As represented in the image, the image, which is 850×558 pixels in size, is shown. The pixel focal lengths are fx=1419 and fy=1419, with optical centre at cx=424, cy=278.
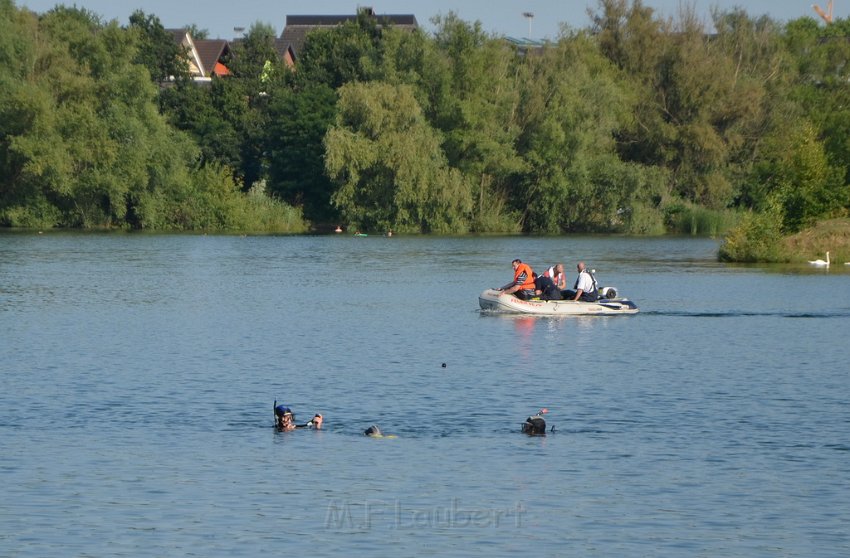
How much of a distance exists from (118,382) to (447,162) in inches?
2588

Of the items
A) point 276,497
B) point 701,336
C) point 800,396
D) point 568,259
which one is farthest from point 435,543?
point 568,259

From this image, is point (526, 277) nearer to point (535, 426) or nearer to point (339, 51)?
point (535, 426)

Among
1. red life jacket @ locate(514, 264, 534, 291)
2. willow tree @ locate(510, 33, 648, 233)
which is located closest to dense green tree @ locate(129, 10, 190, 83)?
willow tree @ locate(510, 33, 648, 233)

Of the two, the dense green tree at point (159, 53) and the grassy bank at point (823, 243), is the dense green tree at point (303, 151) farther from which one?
the grassy bank at point (823, 243)

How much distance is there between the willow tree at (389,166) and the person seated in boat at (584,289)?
4806 cm

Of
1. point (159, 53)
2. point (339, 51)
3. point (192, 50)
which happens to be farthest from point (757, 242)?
point (192, 50)

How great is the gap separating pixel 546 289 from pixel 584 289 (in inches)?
40.1

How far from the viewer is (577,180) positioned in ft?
295

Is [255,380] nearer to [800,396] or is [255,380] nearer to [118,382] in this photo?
[118,382]

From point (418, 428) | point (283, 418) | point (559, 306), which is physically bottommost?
point (418, 428)

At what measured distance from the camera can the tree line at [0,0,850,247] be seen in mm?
85250

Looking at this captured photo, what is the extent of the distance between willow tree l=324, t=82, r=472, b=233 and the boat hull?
157ft

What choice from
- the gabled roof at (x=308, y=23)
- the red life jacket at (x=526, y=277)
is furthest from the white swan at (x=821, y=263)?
the gabled roof at (x=308, y=23)

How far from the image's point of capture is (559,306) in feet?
122
